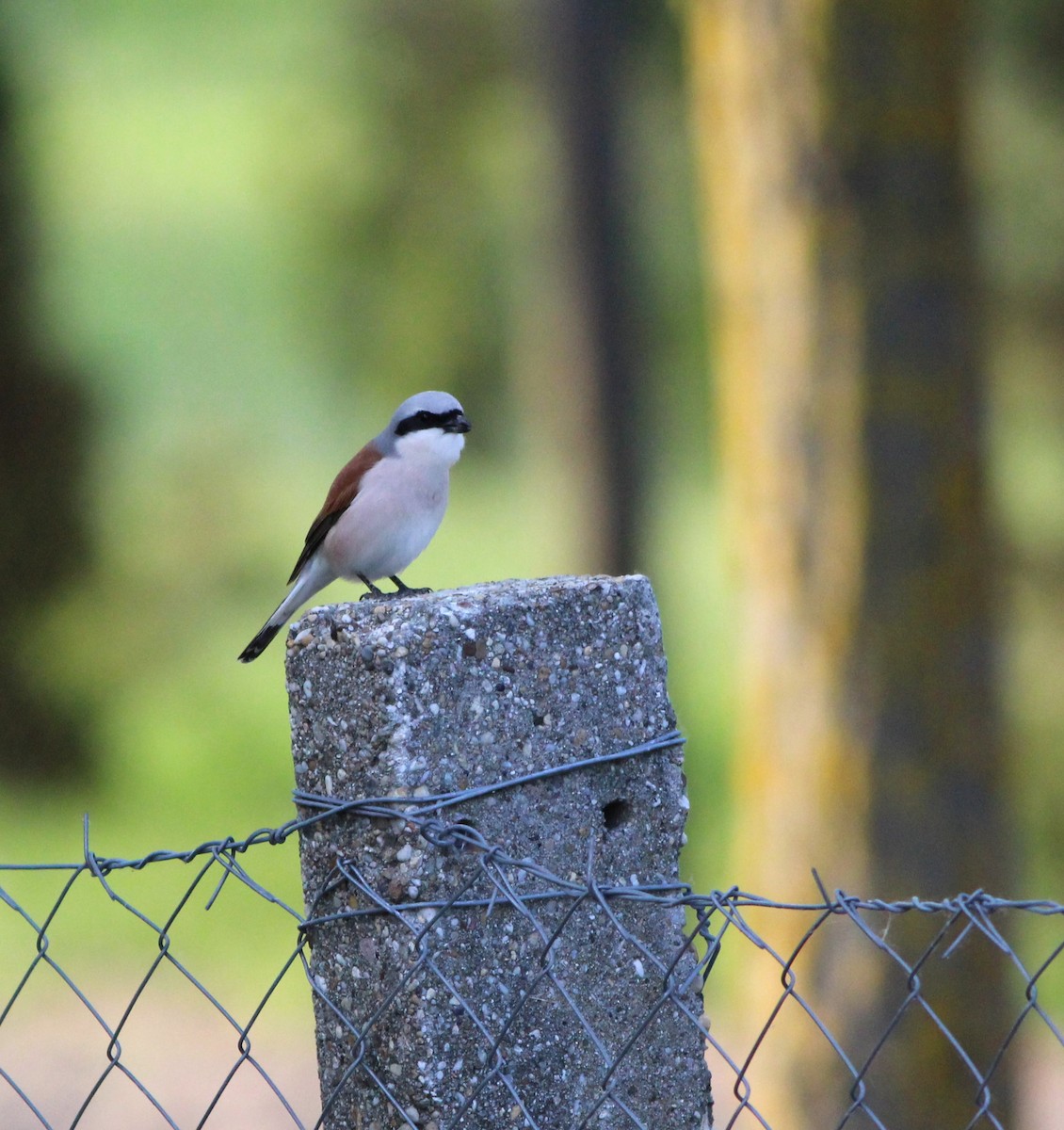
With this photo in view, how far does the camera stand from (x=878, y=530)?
409cm

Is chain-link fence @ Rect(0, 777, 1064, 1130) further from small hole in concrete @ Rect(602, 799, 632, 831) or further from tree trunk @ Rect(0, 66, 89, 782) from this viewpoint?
tree trunk @ Rect(0, 66, 89, 782)

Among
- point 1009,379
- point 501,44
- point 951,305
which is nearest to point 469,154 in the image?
point 501,44

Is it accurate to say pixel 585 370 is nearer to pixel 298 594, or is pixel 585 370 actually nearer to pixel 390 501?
pixel 298 594

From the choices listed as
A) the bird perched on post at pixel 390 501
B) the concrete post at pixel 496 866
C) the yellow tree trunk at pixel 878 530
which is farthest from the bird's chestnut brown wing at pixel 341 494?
the concrete post at pixel 496 866

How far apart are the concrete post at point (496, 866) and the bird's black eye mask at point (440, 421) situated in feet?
5.74

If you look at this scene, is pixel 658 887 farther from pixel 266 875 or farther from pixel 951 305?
pixel 266 875

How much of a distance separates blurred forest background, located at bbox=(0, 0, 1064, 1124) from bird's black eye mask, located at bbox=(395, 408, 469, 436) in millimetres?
1247

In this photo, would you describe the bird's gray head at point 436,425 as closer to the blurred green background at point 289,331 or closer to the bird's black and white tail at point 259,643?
the bird's black and white tail at point 259,643

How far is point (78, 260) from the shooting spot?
9.35 m

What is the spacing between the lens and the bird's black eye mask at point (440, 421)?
3.45 meters

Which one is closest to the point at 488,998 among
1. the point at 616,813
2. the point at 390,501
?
the point at 616,813

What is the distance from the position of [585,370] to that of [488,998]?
21.2 ft

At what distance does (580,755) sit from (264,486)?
8068 millimetres

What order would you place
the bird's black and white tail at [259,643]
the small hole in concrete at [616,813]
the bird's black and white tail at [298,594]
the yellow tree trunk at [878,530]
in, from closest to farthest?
the small hole in concrete at [616,813], the bird's black and white tail at [259,643], the bird's black and white tail at [298,594], the yellow tree trunk at [878,530]
